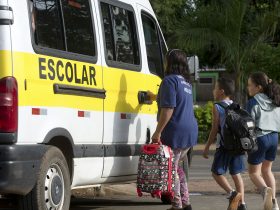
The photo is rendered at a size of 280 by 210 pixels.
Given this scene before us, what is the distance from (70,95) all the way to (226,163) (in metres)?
2.26

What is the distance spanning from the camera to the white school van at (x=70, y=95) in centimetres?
656

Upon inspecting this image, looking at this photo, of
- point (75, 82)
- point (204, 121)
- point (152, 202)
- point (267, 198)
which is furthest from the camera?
point (204, 121)

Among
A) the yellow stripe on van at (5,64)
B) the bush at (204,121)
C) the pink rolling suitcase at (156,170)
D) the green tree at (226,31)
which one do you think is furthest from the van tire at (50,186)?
the bush at (204,121)

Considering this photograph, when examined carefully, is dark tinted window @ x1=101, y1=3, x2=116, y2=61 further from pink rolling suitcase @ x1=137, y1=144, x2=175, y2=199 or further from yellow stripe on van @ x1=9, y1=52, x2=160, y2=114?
pink rolling suitcase @ x1=137, y1=144, x2=175, y2=199

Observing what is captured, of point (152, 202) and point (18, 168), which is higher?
point (18, 168)

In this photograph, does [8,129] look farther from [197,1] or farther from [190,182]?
[197,1]

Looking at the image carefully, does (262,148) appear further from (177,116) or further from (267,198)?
(177,116)

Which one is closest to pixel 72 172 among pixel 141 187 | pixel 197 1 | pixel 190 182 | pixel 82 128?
pixel 82 128

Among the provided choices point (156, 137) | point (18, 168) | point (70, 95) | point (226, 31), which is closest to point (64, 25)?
point (70, 95)

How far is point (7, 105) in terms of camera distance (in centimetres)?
648

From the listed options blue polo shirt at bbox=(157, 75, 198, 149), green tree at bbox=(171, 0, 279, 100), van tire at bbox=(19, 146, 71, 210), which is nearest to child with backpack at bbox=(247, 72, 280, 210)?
blue polo shirt at bbox=(157, 75, 198, 149)

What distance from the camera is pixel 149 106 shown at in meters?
9.61

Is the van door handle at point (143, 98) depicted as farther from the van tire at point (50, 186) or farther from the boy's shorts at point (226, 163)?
the van tire at point (50, 186)

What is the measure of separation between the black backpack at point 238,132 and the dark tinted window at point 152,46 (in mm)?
1654
